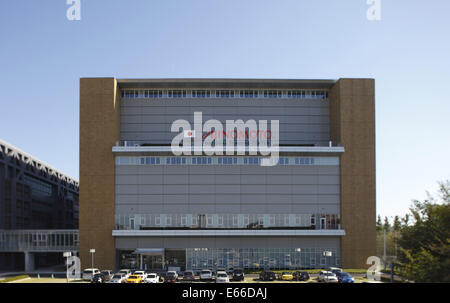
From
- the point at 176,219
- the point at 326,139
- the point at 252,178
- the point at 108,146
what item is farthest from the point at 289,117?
the point at 108,146

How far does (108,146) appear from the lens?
202 ft

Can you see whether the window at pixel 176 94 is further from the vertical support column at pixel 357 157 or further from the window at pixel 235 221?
Result: the vertical support column at pixel 357 157

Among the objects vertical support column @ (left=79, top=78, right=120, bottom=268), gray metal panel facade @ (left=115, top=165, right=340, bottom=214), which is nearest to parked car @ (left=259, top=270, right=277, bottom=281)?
gray metal panel facade @ (left=115, top=165, right=340, bottom=214)

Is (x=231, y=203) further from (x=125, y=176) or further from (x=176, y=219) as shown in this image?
(x=125, y=176)

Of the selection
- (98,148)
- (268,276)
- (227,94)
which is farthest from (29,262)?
(227,94)

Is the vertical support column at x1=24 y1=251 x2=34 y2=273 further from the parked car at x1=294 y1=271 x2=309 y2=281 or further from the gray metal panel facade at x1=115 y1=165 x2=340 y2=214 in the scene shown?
the parked car at x1=294 y1=271 x2=309 y2=281

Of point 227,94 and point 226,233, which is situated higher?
point 227,94

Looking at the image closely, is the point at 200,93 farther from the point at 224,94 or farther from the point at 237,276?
→ the point at 237,276

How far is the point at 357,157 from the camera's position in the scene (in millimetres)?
62938

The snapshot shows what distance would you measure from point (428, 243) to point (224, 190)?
3918 centimetres

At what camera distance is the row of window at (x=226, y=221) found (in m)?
61.6

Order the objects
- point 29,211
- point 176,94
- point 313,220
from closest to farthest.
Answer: point 313,220, point 176,94, point 29,211

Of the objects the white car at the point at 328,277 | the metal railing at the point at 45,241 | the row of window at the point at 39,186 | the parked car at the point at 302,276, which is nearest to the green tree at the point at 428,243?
the white car at the point at 328,277

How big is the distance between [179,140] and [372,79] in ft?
103
